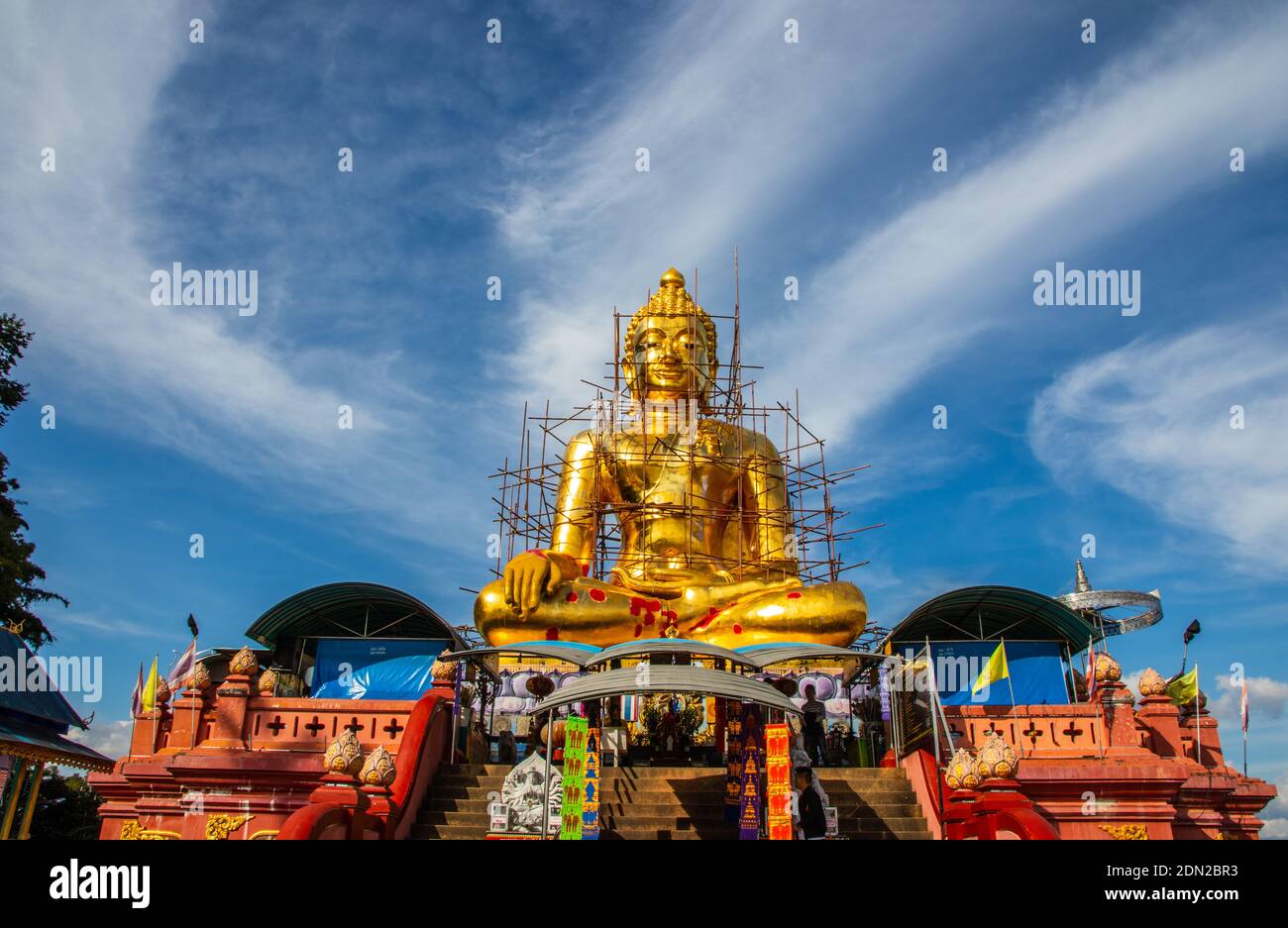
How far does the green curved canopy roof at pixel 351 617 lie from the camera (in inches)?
A: 732

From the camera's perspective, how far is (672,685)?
9.61m

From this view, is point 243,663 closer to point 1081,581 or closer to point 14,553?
point 14,553

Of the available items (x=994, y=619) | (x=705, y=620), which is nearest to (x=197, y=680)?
(x=705, y=620)

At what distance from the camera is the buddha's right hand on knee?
15.4 meters

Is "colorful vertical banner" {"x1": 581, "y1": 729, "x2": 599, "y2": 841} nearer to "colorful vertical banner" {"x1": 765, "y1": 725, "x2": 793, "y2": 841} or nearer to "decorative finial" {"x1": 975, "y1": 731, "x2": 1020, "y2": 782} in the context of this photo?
"colorful vertical banner" {"x1": 765, "y1": 725, "x2": 793, "y2": 841}

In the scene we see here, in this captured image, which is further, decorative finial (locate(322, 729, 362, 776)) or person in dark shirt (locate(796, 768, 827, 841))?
person in dark shirt (locate(796, 768, 827, 841))

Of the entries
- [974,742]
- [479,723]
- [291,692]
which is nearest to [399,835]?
[479,723]

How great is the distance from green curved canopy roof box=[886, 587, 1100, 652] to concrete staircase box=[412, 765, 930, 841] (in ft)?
20.9

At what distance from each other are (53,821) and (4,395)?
8503 millimetres

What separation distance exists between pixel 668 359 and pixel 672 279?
231 cm

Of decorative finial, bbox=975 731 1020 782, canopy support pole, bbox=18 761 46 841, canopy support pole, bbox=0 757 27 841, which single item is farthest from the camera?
canopy support pole, bbox=18 761 46 841

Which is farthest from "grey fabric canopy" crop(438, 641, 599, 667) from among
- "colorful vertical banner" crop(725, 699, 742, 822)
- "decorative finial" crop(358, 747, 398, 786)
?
"decorative finial" crop(358, 747, 398, 786)

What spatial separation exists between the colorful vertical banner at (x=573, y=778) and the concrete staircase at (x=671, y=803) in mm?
862
